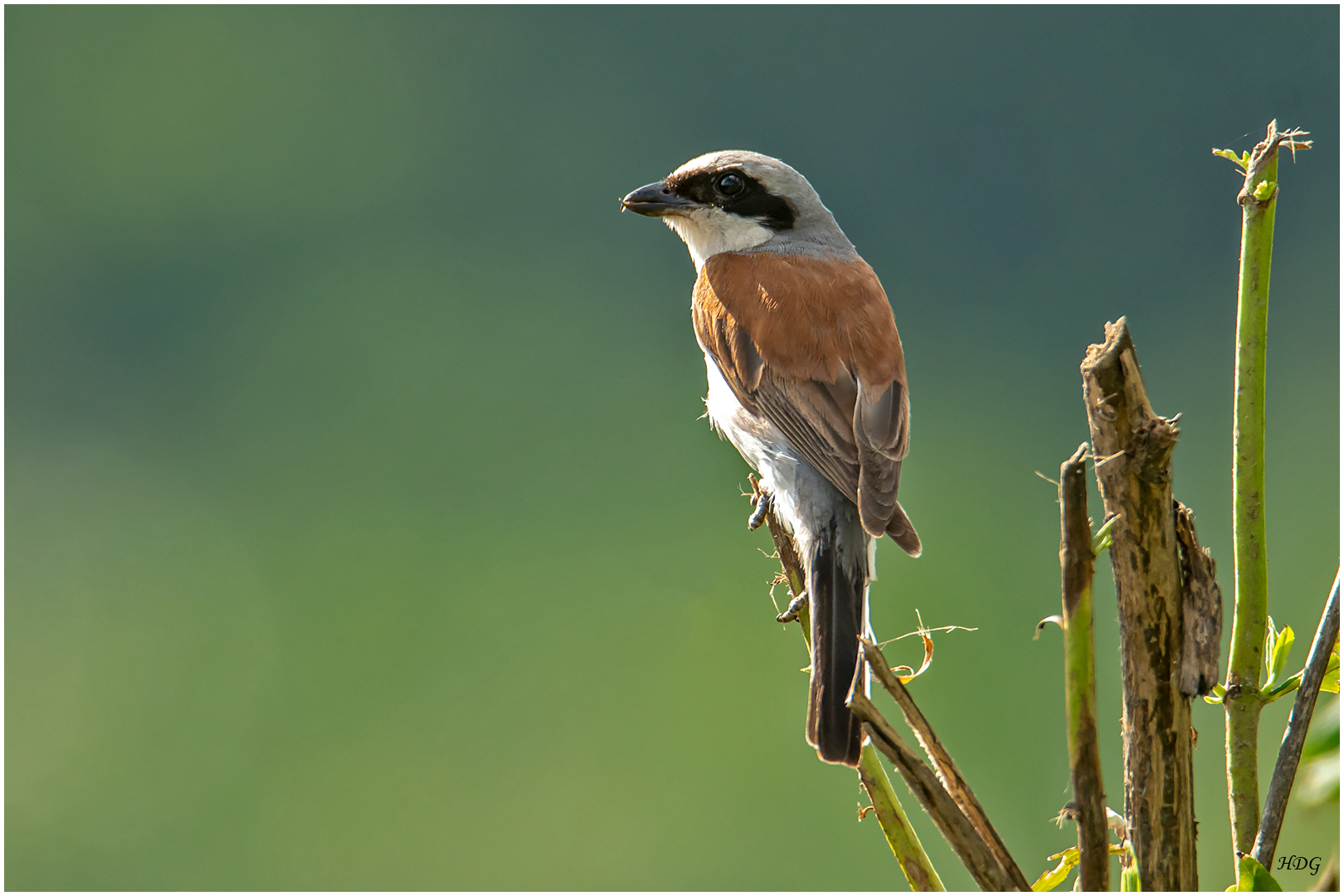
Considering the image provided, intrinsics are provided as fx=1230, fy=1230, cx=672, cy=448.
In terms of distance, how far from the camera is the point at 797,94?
78.9 ft

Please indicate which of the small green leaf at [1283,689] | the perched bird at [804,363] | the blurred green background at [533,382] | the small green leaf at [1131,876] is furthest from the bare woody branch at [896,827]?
the blurred green background at [533,382]

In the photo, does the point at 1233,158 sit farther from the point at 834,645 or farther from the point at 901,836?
the point at 834,645

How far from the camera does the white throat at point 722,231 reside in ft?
10.7

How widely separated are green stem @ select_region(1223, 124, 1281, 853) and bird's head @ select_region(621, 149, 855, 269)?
227cm

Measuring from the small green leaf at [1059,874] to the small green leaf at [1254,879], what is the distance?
165 mm

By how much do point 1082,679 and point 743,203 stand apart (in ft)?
8.44

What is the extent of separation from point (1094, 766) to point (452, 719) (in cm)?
1431

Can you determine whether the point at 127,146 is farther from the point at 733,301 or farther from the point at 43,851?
the point at 733,301

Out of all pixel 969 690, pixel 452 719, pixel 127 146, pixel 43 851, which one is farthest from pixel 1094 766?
pixel 127 146

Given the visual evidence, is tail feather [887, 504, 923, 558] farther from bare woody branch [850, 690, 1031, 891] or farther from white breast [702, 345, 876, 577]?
bare woody branch [850, 690, 1031, 891]

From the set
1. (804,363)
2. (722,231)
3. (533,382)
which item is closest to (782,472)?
(804,363)

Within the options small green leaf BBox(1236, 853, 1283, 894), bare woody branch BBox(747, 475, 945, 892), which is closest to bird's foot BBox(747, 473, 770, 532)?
bare woody branch BBox(747, 475, 945, 892)

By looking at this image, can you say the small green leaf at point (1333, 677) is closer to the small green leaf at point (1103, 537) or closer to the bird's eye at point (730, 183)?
the small green leaf at point (1103, 537)

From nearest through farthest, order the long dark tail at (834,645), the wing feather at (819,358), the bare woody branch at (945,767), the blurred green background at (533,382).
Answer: the bare woody branch at (945,767) → the long dark tail at (834,645) → the wing feather at (819,358) → the blurred green background at (533,382)
